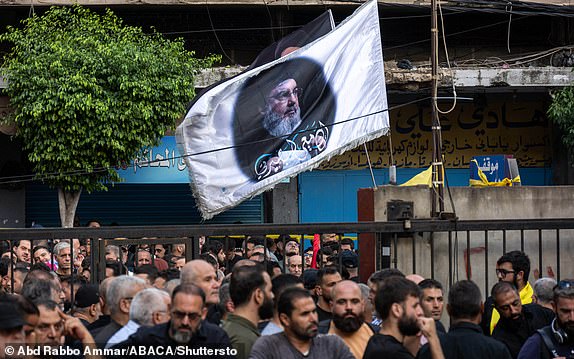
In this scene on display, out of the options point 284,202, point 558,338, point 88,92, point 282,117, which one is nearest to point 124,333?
point 558,338

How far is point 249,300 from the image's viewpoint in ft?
22.7

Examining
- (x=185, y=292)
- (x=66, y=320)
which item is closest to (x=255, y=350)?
(x=185, y=292)

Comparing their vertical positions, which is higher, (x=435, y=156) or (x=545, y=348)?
(x=435, y=156)

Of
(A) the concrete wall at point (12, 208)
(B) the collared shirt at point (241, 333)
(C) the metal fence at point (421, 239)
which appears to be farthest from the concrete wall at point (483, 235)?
(A) the concrete wall at point (12, 208)

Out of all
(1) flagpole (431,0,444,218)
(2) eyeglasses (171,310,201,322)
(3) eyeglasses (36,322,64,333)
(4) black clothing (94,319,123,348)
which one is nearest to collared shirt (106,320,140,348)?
(4) black clothing (94,319,123,348)

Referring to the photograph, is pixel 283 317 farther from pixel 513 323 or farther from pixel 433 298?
pixel 513 323

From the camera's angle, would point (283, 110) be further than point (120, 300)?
Yes

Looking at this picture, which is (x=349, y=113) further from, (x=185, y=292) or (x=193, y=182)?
(x=185, y=292)

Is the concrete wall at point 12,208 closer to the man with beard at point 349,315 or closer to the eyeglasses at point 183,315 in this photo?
the man with beard at point 349,315

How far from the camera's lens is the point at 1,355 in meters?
5.58

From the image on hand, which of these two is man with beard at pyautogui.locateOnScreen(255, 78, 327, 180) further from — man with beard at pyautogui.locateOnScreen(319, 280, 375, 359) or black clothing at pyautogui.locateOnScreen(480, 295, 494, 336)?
man with beard at pyautogui.locateOnScreen(319, 280, 375, 359)

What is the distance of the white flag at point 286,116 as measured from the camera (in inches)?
408

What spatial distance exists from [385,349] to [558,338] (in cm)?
172

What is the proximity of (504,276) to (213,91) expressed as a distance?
3385 mm
